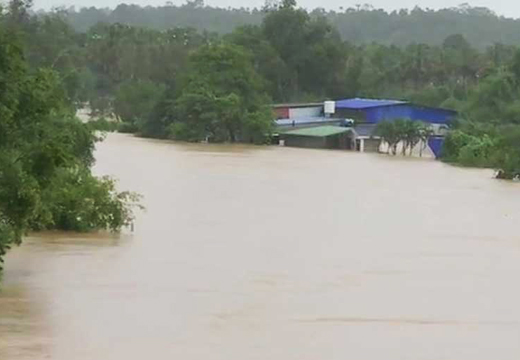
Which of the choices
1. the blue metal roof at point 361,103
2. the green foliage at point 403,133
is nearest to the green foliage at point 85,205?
the green foliage at point 403,133

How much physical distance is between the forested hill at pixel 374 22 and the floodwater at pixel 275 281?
9068cm

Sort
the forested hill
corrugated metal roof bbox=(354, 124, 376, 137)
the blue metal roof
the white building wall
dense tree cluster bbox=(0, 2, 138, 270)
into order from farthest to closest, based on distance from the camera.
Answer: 1. the forested hill
2. the white building wall
3. the blue metal roof
4. corrugated metal roof bbox=(354, 124, 376, 137)
5. dense tree cluster bbox=(0, 2, 138, 270)

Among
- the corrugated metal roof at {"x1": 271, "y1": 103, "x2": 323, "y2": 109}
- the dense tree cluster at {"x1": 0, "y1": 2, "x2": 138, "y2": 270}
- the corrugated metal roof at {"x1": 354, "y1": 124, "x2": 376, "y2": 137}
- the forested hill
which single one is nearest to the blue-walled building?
the corrugated metal roof at {"x1": 354, "y1": 124, "x2": 376, "y2": 137}

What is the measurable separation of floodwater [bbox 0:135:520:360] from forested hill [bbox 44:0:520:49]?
90679mm

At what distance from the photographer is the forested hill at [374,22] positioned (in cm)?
11925

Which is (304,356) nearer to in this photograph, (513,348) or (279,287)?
(513,348)

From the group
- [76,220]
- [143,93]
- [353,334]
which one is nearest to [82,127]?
[76,220]

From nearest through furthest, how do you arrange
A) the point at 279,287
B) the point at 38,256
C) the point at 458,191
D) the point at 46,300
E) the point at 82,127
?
the point at 46,300 < the point at 279,287 < the point at 38,256 < the point at 82,127 < the point at 458,191

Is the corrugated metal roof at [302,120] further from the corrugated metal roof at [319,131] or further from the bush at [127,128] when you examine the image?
the bush at [127,128]

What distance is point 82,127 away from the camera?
23125 millimetres

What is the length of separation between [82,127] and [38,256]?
653cm

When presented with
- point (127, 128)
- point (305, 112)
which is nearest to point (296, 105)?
point (305, 112)

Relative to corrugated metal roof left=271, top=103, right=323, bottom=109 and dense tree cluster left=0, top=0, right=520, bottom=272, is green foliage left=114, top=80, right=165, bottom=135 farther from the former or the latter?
corrugated metal roof left=271, top=103, right=323, bottom=109

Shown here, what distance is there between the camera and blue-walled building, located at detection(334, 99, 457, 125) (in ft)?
175
